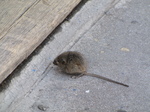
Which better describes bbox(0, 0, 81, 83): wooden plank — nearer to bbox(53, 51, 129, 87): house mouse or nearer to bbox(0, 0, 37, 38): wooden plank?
bbox(0, 0, 37, 38): wooden plank

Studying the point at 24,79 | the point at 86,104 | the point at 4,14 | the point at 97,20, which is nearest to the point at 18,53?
the point at 24,79

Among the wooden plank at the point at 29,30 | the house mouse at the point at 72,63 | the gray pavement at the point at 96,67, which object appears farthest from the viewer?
the house mouse at the point at 72,63

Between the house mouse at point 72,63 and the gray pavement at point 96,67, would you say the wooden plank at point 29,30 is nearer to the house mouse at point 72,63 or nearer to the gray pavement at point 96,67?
the gray pavement at point 96,67

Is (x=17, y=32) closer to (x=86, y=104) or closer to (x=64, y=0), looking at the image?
(x=64, y=0)

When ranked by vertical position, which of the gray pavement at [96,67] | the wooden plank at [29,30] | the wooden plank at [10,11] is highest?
the wooden plank at [10,11]

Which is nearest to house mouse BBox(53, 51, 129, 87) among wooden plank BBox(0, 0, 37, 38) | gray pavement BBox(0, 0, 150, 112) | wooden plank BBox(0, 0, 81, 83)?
gray pavement BBox(0, 0, 150, 112)

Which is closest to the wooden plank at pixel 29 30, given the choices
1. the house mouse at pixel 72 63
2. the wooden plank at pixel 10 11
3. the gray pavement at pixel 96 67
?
the wooden plank at pixel 10 11
